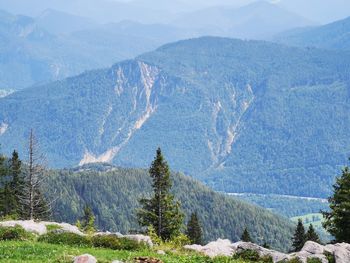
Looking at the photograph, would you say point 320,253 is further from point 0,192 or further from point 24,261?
point 0,192

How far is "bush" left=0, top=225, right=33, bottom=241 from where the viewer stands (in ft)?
164

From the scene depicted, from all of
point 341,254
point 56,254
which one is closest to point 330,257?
point 341,254

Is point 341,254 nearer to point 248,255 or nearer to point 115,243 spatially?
point 248,255

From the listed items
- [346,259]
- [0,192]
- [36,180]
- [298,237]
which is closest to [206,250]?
[346,259]

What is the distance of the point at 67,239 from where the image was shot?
4941 cm

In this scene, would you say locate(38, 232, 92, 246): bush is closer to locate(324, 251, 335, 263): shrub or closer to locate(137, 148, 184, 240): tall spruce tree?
locate(324, 251, 335, 263): shrub

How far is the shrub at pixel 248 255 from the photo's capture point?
48.7m

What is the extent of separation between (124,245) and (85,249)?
4.56 metres

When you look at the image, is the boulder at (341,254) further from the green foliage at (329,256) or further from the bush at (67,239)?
the bush at (67,239)

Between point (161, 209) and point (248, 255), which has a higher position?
point (248, 255)

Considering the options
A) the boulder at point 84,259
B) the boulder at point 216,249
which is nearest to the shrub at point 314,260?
the boulder at point 216,249

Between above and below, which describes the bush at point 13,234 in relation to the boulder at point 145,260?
below

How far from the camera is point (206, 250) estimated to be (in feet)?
177

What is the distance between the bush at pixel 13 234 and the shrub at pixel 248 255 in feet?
55.6
